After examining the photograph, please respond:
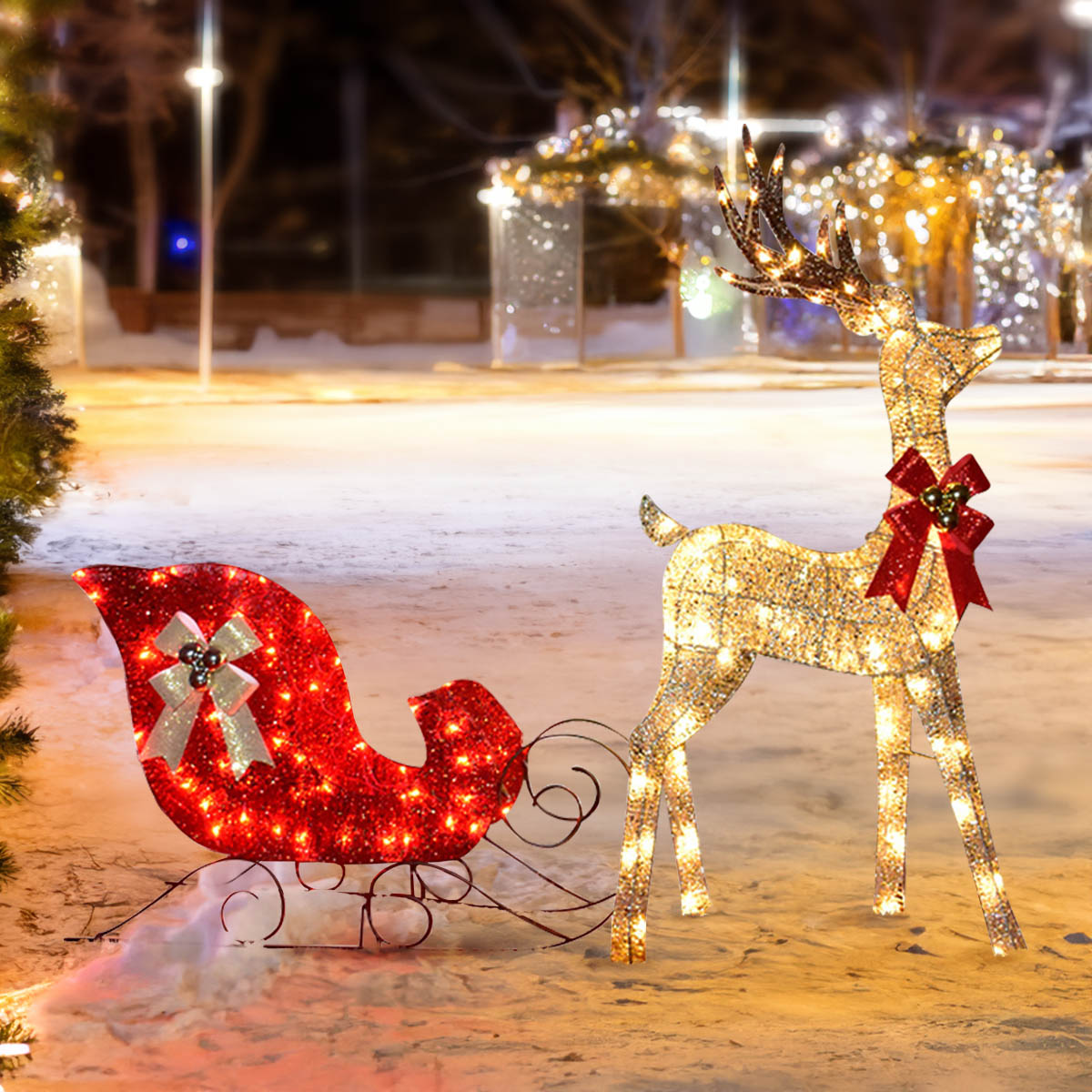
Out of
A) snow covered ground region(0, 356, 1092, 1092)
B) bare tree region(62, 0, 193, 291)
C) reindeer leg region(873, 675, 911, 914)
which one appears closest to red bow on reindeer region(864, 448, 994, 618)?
reindeer leg region(873, 675, 911, 914)

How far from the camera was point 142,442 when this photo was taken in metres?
18.1

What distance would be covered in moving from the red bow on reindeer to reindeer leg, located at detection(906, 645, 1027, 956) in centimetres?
17

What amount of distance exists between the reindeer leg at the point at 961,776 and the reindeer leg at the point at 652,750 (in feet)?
1.44

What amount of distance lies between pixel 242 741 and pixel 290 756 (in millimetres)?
141

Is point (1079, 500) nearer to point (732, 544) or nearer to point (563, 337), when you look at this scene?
point (732, 544)

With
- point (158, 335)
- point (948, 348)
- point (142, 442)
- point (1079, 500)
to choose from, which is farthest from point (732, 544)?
point (158, 335)

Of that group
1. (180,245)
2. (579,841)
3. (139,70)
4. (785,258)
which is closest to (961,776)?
(785,258)

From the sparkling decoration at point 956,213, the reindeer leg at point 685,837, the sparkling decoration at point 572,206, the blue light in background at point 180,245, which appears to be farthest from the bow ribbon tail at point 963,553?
the blue light in background at point 180,245

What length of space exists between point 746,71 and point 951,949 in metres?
42.5

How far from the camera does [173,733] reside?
15.0ft

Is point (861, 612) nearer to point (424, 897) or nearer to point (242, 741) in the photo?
point (424, 897)

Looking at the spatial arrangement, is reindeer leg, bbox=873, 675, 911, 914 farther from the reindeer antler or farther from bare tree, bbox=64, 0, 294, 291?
bare tree, bbox=64, 0, 294, 291

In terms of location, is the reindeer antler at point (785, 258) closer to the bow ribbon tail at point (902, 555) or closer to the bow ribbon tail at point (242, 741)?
the bow ribbon tail at point (902, 555)

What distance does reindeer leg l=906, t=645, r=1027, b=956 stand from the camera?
4.59 m
